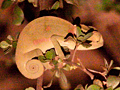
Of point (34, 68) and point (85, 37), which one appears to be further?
point (34, 68)

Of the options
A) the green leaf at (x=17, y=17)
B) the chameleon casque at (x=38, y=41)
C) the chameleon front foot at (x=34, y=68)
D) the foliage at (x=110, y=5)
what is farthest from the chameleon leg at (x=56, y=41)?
the foliage at (x=110, y=5)

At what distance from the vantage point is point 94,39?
0.87 meters

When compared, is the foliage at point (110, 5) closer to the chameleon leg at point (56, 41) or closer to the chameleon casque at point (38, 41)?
the chameleon casque at point (38, 41)

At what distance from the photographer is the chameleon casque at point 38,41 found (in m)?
0.76

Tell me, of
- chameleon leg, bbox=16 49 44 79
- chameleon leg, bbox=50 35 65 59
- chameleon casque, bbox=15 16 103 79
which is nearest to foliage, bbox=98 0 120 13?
chameleon casque, bbox=15 16 103 79

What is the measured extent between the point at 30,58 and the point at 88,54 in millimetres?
598

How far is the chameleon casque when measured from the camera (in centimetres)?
76

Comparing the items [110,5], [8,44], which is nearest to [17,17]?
[8,44]

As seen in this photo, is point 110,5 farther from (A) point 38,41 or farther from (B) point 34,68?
(B) point 34,68

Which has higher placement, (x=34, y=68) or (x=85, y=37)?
(x=85, y=37)

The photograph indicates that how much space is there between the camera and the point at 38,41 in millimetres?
808

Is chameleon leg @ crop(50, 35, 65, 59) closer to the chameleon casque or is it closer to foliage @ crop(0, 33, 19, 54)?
the chameleon casque

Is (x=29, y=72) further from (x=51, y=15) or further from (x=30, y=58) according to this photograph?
(x=51, y=15)

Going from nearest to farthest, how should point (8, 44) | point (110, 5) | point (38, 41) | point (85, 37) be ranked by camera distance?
point (85, 37)
point (8, 44)
point (38, 41)
point (110, 5)
